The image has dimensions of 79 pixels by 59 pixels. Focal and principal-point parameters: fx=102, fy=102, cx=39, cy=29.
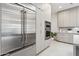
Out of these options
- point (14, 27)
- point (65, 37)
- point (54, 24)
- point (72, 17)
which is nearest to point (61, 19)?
point (54, 24)

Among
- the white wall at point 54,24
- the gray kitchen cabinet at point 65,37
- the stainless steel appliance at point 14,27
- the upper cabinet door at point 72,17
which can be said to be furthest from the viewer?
the white wall at point 54,24

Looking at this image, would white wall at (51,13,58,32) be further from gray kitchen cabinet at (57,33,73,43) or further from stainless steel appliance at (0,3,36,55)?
stainless steel appliance at (0,3,36,55)

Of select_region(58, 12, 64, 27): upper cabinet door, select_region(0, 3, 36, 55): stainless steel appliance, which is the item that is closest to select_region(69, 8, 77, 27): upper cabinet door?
select_region(58, 12, 64, 27): upper cabinet door

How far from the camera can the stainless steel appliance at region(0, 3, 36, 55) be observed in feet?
6.23

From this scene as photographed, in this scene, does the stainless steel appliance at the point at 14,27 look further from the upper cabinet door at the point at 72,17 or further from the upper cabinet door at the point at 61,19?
the upper cabinet door at the point at 61,19

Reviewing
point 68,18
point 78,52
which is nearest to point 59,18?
point 68,18

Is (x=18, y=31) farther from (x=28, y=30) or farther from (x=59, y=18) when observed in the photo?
(x=59, y=18)

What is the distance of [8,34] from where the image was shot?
199 centimetres

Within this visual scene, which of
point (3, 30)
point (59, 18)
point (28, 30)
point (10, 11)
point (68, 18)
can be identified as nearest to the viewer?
point (3, 30)

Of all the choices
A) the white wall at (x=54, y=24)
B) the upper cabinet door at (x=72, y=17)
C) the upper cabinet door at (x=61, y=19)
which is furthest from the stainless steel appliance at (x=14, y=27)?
the white wall at (x=54, y=24)

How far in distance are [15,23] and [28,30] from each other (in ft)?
2.05

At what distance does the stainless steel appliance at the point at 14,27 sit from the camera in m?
1.90

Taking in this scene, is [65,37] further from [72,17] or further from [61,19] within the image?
[61,19]

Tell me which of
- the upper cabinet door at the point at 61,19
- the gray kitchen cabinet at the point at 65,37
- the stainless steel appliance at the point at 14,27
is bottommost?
the gray kitchen cabinet at the point at 65,37
